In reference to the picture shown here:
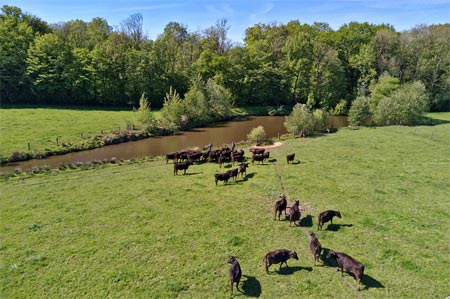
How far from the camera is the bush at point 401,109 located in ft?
152

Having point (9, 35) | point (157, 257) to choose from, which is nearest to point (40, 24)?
point (9, 35)

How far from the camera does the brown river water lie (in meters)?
32.8

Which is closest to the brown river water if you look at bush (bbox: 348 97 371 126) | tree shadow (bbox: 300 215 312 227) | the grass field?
the grass field

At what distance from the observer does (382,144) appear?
32.9 metres

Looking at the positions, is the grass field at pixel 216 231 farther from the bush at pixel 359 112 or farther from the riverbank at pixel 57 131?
the bush at pixel 359 112

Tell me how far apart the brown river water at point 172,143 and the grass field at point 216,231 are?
779cm

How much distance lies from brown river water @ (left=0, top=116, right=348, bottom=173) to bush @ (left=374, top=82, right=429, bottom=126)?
9270mm

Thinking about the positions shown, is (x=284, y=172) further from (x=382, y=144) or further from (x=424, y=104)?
(x=424, y=104)

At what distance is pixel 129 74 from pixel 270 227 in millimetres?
58740

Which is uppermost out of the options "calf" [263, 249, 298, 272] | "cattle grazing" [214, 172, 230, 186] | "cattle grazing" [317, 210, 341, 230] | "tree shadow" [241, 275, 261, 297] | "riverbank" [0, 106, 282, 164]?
"riverbank" [0, 106, 282, 164]

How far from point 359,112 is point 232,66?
3446 centimetres

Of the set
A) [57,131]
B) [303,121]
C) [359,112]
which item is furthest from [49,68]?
[359,112]

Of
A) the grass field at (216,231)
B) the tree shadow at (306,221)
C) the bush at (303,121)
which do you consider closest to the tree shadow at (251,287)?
the grass field at (216,231)

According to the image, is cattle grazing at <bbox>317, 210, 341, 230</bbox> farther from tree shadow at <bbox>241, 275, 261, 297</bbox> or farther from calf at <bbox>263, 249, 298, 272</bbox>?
tree shadow at <bbox>241, 275, 261, 297</bbox>
